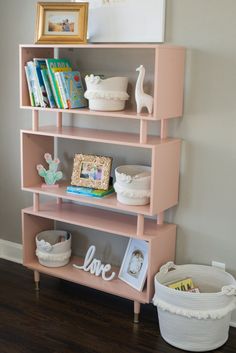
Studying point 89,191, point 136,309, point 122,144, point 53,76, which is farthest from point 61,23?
point 136,309

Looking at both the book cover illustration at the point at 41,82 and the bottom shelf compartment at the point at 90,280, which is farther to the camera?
the book cover illustration at the point at 41,82

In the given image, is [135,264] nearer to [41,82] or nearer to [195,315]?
[195,315]

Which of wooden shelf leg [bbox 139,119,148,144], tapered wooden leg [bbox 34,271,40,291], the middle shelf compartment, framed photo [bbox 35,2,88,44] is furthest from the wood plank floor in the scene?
framed photo [bbox 35,2,88,44]

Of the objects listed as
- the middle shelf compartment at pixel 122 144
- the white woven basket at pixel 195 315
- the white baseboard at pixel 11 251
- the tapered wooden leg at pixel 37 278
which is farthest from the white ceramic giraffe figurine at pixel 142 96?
the white baseboard at pixel 11 251

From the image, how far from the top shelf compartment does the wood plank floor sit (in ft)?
3.62

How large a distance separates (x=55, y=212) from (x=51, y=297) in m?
0.50

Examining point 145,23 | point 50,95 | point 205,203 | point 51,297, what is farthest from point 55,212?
point 145,23

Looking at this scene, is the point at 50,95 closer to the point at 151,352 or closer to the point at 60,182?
the point at 60,182

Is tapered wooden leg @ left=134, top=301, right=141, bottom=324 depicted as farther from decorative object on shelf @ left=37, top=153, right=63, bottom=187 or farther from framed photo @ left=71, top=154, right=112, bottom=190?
decorative object on shelf @ left=37, top=153, right=63, bottom=187

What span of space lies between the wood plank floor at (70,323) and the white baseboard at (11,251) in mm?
293

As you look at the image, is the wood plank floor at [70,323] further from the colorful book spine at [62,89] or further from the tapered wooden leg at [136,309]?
the colorful book spine at [62,89]

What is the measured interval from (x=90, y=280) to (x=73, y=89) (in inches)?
42.8

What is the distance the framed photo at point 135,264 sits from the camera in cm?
275

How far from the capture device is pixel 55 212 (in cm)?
302
